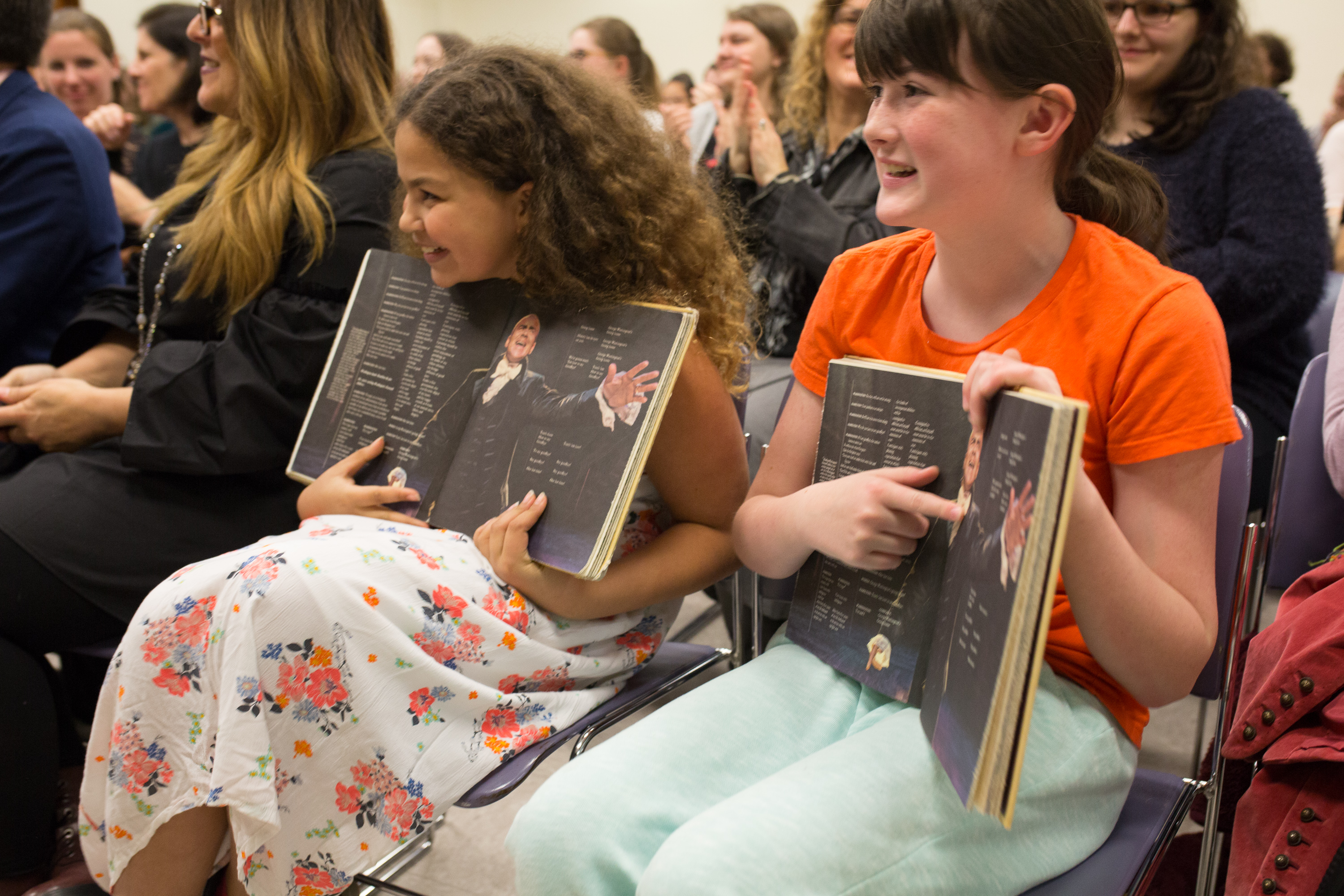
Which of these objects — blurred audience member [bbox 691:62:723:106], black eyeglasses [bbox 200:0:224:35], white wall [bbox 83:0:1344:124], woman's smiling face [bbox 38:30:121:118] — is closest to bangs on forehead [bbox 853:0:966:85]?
black eyeglasses [bbox 200:0:224:35]

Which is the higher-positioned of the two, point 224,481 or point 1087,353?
point 1087,353

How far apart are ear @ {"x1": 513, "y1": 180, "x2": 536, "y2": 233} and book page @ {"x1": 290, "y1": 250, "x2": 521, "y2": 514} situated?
0.08 m

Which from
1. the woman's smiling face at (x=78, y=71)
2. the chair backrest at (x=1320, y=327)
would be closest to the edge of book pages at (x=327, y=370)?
the chair backrest at (x=1320, y=327)

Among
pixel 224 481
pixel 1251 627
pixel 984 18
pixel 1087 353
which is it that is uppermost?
pixel 984 18

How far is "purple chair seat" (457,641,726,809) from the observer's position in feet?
3.85

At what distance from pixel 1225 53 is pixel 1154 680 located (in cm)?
149

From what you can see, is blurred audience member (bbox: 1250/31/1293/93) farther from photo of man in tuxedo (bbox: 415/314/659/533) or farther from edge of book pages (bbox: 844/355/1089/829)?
edge of book pages (bbox: 844/355/1089/829)

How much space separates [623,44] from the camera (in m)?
4.07

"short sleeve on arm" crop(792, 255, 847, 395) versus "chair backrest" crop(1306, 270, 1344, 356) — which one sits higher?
"chair backrest" crop(1306, 270, 1344, 356)

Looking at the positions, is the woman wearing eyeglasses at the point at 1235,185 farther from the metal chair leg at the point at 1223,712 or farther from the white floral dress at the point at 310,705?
the white floral dress at the point at 310,705

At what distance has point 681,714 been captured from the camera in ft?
3.51

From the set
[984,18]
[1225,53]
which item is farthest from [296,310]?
[1225,53]

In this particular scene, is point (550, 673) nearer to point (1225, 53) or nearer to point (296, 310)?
point (296, 310)

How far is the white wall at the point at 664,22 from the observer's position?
211 inches
